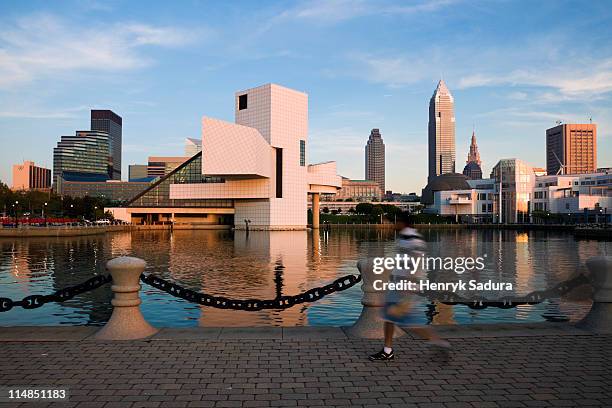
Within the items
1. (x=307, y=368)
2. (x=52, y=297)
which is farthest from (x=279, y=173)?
(x=307, y=368)

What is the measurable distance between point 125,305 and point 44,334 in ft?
4.41

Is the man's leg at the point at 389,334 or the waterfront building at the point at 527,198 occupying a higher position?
the waterfront building at the point at 527,198

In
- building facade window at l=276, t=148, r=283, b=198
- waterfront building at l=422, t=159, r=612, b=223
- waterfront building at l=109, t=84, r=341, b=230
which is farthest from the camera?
waterfront building at l=422, t=159, r=612, b=223

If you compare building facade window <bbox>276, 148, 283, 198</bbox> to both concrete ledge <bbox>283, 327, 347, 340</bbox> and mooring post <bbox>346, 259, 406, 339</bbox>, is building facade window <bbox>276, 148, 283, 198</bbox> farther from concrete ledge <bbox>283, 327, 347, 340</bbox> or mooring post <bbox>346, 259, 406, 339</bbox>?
mooring post <bbox>346, 259, 406, 339</bbox>

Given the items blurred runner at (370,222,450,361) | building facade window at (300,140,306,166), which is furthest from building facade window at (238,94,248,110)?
blurred runner at (370,222,450,361)

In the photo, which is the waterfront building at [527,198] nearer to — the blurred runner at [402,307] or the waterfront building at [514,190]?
the waterfront building at [514,190]

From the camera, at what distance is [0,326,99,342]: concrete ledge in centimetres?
760

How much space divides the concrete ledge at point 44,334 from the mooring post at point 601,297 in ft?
27.2

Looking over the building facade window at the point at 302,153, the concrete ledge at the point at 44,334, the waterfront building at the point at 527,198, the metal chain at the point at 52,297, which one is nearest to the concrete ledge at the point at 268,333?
the concrete ledge at the point at 44,334

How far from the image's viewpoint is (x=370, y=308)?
8078mm

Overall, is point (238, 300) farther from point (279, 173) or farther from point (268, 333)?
point (279, 173)

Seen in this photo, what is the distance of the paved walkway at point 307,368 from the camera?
5.28 meters

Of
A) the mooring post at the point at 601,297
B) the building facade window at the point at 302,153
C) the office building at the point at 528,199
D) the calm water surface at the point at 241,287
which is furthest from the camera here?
the office building at the point at 528,199

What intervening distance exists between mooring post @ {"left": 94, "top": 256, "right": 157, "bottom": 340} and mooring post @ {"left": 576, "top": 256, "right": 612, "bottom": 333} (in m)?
7.34
